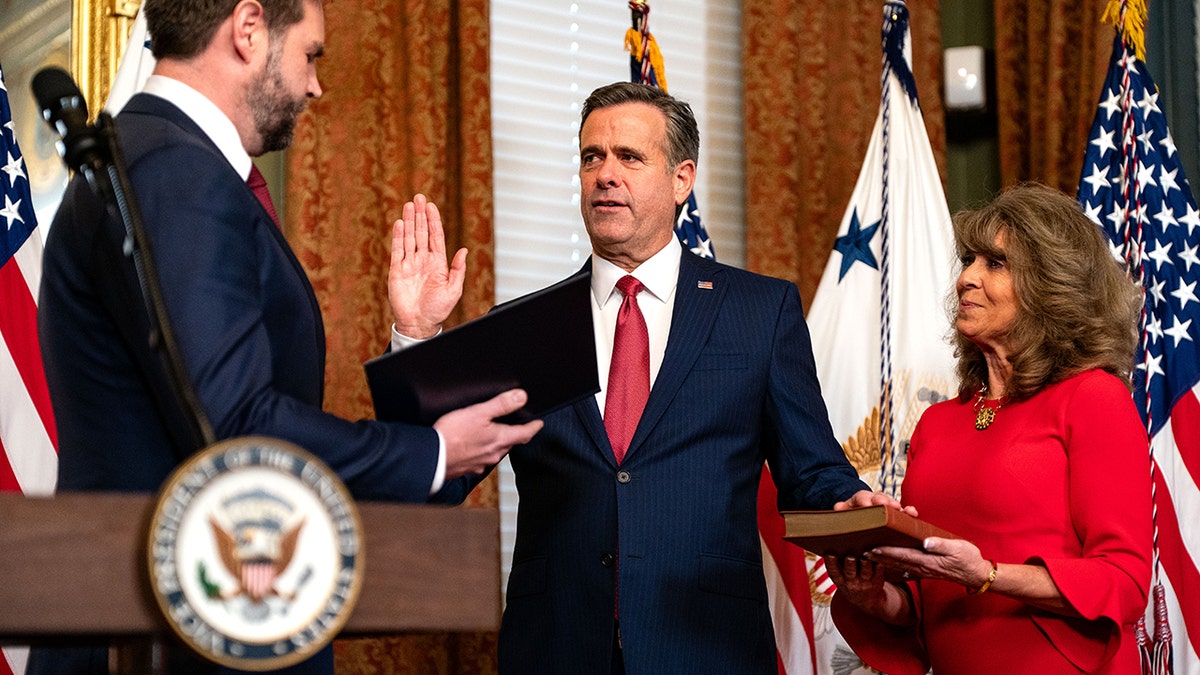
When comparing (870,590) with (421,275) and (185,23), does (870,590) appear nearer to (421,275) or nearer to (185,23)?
(421,275)

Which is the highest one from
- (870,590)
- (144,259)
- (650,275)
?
(650,275)

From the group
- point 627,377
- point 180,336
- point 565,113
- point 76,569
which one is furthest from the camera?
point 565,113

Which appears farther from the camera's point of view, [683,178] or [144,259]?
[683,178]

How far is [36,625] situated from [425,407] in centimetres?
73

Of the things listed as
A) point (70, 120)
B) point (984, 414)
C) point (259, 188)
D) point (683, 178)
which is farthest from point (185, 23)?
point (984, 414)

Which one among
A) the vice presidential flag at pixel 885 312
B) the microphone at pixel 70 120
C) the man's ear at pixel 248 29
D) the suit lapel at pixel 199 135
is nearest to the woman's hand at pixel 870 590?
the vice presidential flag at pixel 885 312

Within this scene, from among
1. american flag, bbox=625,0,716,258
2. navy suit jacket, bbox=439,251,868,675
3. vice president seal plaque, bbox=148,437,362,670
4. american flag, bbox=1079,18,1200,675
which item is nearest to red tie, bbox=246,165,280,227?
vice president seal plaque, bbox=148,437,362,670

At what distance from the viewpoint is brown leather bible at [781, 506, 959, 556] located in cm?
213

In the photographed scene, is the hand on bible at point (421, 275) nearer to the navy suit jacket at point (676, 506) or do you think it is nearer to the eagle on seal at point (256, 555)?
the navy suit jacket at point (676, 506)

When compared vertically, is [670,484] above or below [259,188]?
below

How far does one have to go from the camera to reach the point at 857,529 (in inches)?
84.3

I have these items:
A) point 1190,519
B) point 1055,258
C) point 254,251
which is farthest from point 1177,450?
point 254,251

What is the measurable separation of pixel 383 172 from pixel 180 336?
90.0 inches

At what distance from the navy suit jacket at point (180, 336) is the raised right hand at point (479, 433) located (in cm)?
5
